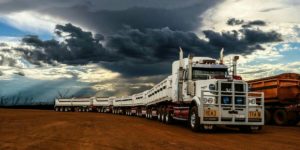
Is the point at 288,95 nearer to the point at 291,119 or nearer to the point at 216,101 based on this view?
the point at 291,119

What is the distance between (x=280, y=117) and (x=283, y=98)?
4.34 feet

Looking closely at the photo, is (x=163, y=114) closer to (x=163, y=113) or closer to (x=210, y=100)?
(x=163, y=113)

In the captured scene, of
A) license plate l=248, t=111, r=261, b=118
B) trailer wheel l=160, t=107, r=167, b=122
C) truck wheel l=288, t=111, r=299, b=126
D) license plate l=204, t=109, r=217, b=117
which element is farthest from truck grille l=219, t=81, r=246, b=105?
trailer wheel l=160, t=107, r=167, b=122

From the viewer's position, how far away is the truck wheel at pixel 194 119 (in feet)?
57.4

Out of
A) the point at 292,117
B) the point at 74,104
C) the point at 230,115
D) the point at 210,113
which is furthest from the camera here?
the point at 74,104

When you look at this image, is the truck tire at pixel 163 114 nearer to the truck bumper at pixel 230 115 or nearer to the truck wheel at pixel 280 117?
the truck wheel at pixel 280 117

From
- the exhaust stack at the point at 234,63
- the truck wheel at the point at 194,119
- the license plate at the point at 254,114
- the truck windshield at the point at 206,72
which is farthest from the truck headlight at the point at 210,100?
the exhaust stack at the point at 234,63

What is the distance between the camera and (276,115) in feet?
83.4

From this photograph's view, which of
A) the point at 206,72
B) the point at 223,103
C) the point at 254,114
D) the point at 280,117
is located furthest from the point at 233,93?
the point at 280,117

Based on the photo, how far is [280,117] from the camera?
82.8 ft

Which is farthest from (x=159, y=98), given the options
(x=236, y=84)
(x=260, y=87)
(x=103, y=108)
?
(x=103, y=108)

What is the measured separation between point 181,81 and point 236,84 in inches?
144

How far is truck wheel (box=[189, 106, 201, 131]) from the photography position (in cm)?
1750

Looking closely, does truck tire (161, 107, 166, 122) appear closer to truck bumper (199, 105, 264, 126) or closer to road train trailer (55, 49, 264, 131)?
road train trailer (55, 49, 264, 131)
